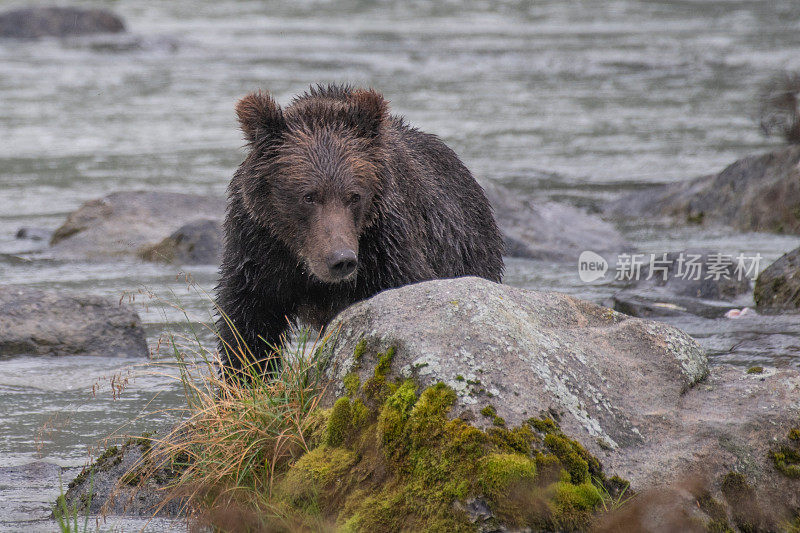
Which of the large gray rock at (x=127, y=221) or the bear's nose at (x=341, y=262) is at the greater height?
the bear's nose at (x=341, y=262)

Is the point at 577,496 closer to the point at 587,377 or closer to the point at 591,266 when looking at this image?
the point at 587,377

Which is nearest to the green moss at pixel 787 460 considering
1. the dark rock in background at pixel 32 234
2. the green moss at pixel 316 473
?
the green moss at pixel 316 473

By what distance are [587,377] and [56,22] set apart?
79.1 feet

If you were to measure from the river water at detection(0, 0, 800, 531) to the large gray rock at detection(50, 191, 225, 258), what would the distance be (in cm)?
37

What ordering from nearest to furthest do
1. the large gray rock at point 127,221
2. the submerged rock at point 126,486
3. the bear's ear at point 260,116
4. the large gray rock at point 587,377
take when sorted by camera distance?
the large gray rock at point 587,377
the submerged rock at point 126,486
the bear's ear at point 260,116
the large gray rock at point 127,221

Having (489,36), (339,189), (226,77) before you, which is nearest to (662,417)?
(339,189)

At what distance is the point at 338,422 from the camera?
441cm

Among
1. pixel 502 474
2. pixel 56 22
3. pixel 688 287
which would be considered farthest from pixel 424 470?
pixel 56 22

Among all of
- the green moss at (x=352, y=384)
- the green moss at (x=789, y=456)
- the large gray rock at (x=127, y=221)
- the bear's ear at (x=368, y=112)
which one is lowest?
the large gray rock at (x=127, y=221)

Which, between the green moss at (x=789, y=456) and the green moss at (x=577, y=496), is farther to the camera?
the green moss at (x=789, y=456)

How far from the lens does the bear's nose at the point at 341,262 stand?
4852 millimetres

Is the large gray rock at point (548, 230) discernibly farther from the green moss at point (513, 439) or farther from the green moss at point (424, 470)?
the green moss at point (513, 439)

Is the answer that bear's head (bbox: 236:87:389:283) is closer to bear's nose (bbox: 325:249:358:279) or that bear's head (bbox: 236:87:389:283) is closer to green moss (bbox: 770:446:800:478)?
bear's nose (bbox: 325:249:358:279)

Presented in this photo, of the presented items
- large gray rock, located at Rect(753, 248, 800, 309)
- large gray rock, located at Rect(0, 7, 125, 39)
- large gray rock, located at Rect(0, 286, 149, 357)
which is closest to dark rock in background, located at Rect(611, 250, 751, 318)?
large gray rock, located at Rect(753, 248, 800, 309)
